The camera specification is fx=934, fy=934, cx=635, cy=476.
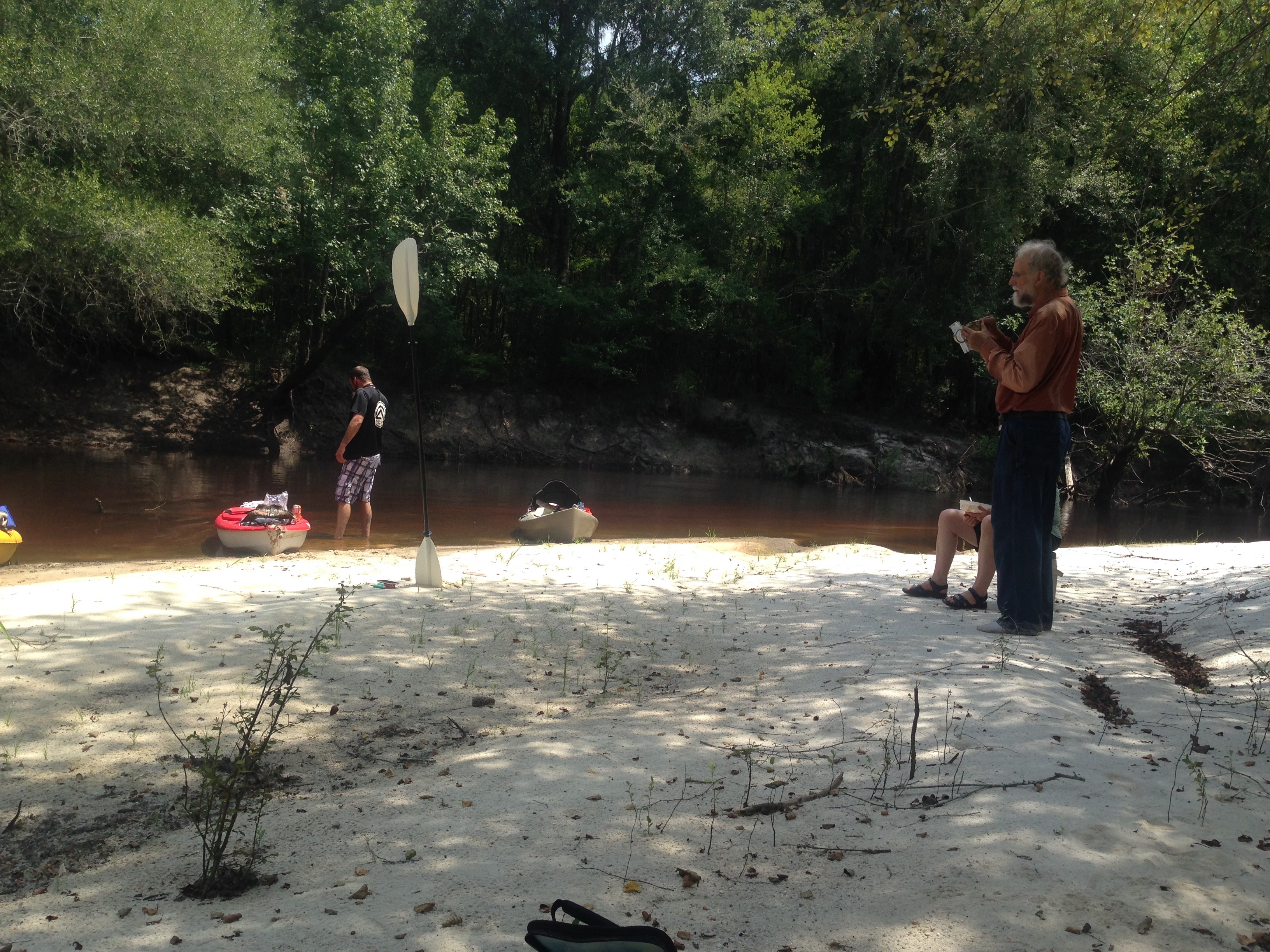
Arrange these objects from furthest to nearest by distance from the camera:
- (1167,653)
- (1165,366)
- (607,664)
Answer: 1. (1165,366)
2. (1167,653)
3. (607,664)

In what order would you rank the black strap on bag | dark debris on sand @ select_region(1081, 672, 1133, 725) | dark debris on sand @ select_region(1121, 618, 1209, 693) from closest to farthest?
the black strap on bag
dark debris on sand @ select_region(1081, 672, 1133, 725)
dark debris on sand @ select_region(1121, 618, 1209, 693)

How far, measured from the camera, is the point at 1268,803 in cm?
339

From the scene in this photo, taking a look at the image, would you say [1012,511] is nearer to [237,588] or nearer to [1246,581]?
[1246,581]

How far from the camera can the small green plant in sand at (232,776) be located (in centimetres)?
303

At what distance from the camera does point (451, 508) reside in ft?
55.7

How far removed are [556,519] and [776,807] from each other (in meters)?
9.40

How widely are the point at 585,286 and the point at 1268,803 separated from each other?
2727 centimetres

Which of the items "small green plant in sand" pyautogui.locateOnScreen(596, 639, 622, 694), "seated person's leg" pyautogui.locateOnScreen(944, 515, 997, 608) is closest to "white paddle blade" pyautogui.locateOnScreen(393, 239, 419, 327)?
"small green plant in sand" pyautogui.locateOnScreen(596, 639, 622, 694)

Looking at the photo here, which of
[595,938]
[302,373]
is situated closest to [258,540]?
[595,938]

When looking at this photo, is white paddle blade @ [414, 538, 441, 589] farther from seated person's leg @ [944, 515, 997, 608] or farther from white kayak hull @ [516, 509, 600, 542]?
white kayak hull @ [516, 509, 600, 542]

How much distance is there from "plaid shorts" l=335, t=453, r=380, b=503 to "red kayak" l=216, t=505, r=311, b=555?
0.85 m

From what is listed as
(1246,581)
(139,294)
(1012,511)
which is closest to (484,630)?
(1012,511)

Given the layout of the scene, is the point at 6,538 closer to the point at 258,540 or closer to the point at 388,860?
the point at 258,540

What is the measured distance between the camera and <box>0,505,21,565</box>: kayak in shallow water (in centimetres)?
1010
